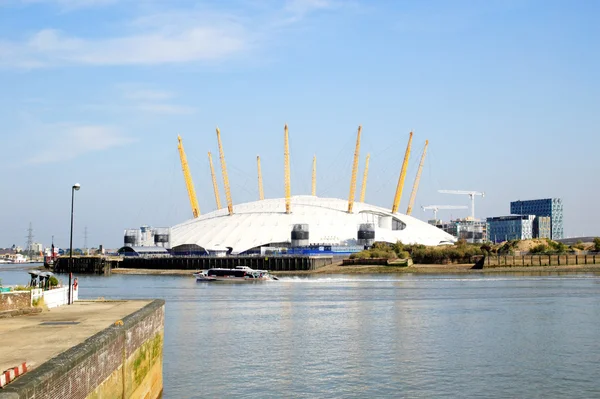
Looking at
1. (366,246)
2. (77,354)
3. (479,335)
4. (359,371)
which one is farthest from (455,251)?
(77,354)

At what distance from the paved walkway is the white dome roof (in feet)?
440

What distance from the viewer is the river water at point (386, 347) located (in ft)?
101

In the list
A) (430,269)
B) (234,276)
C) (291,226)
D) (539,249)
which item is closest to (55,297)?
(234,276)

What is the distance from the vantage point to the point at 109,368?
20.9m

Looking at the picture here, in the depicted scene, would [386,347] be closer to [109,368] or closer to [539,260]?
[109,368]

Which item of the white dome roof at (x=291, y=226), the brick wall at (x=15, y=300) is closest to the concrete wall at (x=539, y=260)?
the white dome roof at (x=291, y=226)

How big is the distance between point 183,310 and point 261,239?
109596mm

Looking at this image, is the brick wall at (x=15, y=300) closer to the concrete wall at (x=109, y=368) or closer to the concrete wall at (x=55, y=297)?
the concrete wall at (x=55, y=297)

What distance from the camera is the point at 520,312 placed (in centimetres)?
5784

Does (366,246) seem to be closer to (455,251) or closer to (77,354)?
(455,251)

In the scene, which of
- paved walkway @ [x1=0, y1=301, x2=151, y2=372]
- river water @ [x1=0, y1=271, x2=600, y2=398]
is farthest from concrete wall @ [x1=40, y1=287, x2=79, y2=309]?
river water @ [x1=0, y1=271, x2=600, y2=398]

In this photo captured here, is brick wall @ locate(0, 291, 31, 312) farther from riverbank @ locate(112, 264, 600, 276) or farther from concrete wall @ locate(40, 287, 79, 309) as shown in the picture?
riverbank @ locate(112, 264, 600, 276)

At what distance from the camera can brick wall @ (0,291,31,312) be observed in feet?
99.8

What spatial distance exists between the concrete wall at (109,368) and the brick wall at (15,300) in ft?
15.1
